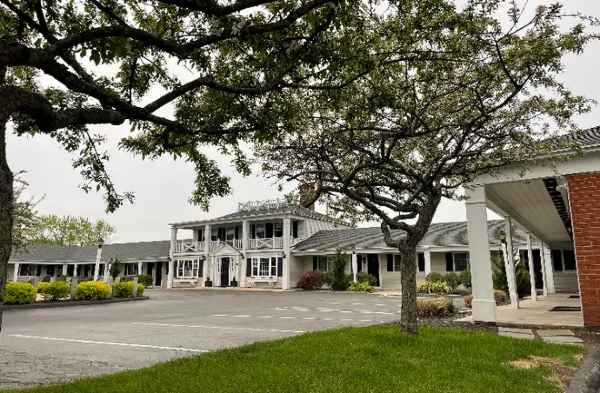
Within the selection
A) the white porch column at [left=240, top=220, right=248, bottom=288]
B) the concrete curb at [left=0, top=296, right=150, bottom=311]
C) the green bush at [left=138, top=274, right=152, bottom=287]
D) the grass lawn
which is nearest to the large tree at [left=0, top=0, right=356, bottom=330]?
the grass lawn

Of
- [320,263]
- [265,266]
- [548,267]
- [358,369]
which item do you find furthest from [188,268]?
[358,369]

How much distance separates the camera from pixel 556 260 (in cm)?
2612

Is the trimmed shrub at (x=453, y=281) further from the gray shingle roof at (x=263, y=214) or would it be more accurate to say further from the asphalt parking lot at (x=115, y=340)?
the asphalt parking lot at (x=115, y=340)

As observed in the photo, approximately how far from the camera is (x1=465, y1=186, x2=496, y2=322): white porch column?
10.2 meters

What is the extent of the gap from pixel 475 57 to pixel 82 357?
312 inches

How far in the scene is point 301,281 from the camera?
112 feet

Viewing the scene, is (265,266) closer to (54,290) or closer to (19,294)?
(54,290)

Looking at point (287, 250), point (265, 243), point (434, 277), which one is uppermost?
Answer: point (265, 243)

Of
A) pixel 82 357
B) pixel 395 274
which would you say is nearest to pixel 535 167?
pixel 82 357

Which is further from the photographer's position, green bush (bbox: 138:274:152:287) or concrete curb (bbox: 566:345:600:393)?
green bush (bbox: 138:274:152:287)

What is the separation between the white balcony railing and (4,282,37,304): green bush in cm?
1993

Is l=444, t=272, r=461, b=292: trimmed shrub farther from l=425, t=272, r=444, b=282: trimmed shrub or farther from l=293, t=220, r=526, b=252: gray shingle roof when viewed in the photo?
l=293, t=220, r=526, b=252: gray shingle roof

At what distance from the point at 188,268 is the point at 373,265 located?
18128 mm

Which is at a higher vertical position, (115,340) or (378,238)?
(378,238)
